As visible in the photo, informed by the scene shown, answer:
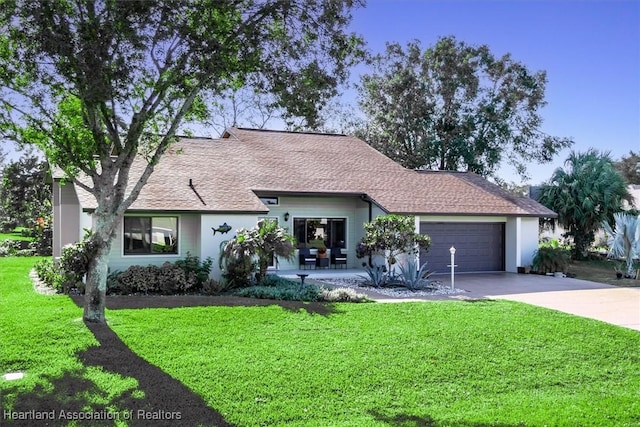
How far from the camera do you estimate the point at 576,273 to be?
72.5 ft

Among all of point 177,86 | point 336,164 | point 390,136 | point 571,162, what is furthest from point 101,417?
point 390,136

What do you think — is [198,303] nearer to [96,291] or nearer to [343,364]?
[96,291]

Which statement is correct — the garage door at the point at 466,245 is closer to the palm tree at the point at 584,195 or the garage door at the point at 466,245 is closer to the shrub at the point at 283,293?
the palm tree at the point at 584,195

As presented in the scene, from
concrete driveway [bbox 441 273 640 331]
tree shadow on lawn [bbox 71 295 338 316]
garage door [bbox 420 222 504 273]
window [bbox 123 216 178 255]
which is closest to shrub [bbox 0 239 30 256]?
window [bbox 123 216 178 255]

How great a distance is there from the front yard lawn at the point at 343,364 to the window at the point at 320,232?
340 inches

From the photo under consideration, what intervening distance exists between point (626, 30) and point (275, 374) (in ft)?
38.9

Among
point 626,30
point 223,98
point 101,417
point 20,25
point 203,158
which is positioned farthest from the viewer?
point 203,158

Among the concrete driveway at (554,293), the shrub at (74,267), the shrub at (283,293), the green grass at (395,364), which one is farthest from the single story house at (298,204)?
the green grass at (395,364)

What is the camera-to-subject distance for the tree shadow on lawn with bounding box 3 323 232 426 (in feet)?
20.5

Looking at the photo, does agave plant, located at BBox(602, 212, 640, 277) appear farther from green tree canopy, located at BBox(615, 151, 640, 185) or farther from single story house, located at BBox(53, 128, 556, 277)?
green tree canopy, located at BBox(615, 151, 640, 185)

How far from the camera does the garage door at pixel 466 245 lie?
20609mm

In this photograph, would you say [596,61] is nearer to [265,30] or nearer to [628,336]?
[628,336]

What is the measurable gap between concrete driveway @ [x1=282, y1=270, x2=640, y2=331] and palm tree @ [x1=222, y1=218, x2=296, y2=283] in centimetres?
278

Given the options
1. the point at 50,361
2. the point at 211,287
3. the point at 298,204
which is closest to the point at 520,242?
the point at 298,204
